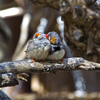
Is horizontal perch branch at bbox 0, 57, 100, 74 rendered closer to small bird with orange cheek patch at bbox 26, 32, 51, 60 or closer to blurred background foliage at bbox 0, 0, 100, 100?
small bird with orange cheek patch at bbox 26, 32, 51, 60

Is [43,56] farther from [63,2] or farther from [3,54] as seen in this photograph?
[3,54]

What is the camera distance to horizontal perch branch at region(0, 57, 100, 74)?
5.11 feet

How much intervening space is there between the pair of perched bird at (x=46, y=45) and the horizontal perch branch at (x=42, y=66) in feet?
0.19

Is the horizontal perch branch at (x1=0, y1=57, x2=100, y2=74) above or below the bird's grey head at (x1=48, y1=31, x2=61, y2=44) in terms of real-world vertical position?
below

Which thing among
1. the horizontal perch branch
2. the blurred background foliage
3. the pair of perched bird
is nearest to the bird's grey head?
the pair of perched bird

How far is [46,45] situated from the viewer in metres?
1.63

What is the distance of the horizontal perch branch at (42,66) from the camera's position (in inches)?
61.3

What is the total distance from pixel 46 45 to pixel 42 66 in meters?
0.19

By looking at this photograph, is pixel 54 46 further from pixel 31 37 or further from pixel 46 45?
pixel 31 37

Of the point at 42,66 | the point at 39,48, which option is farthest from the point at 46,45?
the point at 42,66

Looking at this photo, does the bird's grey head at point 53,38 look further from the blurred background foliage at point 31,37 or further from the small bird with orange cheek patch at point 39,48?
the blurred background foliage at point 31,37

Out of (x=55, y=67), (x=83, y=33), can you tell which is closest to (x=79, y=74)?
(x=55, y=67)

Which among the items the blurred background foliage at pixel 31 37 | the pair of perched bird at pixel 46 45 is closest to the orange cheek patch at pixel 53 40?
the pair of perched bird at pixel 46 45

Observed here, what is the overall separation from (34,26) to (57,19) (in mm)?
684
